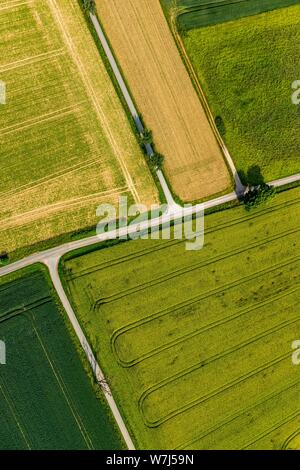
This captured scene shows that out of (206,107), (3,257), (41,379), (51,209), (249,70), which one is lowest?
(41,379)

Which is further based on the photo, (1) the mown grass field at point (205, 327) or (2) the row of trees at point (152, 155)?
(2) the row of trees at point (152, 155)

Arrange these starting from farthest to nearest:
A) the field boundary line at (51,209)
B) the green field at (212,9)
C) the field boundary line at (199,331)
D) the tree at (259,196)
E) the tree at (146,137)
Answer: the green field at (212,9) → the tree at (259,196) → the tree at (146,137) → the field boundary line at (199,331) → the field boundary line at (51,209)

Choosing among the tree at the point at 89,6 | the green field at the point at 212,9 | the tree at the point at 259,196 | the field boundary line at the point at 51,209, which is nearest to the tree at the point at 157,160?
the field boundary line at the point at 51,209

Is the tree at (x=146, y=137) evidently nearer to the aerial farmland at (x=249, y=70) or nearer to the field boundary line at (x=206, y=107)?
the field boundary line at (x=206, y=107)

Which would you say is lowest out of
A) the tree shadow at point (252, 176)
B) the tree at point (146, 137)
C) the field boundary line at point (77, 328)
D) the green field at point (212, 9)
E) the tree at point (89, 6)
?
the field boundary line at point (77, 328)

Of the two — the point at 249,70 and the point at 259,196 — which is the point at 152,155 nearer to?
the point at 259,196

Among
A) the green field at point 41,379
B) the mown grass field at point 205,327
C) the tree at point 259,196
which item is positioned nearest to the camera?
the green field at point 41,379

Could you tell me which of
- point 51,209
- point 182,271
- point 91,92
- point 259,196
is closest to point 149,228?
point 182,271
